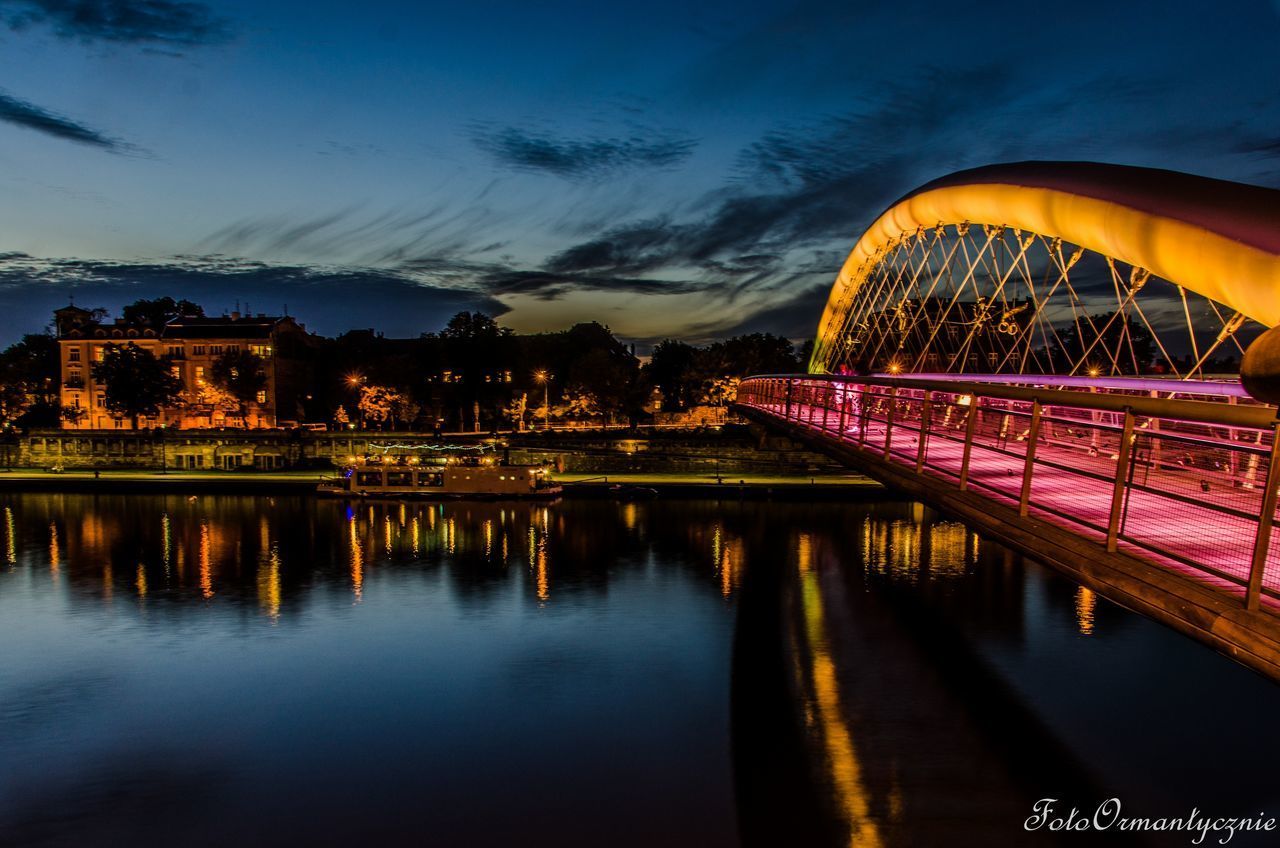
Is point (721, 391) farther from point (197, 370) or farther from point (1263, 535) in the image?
point (1263, 535)

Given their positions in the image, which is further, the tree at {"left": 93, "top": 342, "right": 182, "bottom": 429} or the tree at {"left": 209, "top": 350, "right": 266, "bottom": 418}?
the tree at {"left": 209, "top": 350, "right": 266, "bottom": 418}

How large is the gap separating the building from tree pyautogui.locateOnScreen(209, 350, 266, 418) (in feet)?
1.46

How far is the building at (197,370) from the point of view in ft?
207

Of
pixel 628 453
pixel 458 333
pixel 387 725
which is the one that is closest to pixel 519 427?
pixel 458 333

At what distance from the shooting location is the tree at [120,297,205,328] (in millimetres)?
75250

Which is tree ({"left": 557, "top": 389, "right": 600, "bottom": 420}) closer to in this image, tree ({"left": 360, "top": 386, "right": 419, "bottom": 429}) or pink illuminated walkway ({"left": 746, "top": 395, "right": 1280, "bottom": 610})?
tree ({"left": 360, "top": 386, "right": 419, "bottom": 429})

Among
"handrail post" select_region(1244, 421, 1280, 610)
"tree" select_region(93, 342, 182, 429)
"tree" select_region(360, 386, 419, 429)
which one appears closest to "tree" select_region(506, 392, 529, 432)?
"tree" select_region(360, 386, 419, 429)

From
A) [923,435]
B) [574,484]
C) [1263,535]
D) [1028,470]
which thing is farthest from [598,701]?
[574,484]

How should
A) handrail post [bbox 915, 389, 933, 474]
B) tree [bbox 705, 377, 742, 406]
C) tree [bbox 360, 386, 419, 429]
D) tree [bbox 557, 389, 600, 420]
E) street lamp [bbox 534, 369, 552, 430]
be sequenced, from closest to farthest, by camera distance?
handrail post [bbox 915, 389, 933, 474] → tree [bbox 360, 386, 419, 429] → tree [bbox 705, 377, 742, 406] → tree [bbox 557, 389, 600, 420] → street lamp [bbox 534, 369, 552, 430]

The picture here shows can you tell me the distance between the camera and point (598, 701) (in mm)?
17094

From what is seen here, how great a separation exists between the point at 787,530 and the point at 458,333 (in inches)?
1518

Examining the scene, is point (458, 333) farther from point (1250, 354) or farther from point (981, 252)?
point (1250, 354)

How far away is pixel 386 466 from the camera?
146ft

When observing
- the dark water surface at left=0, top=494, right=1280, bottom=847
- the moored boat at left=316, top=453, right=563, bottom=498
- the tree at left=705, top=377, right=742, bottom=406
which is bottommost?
the dark water surface at left=0, top=494, right=1280, bottom=847
